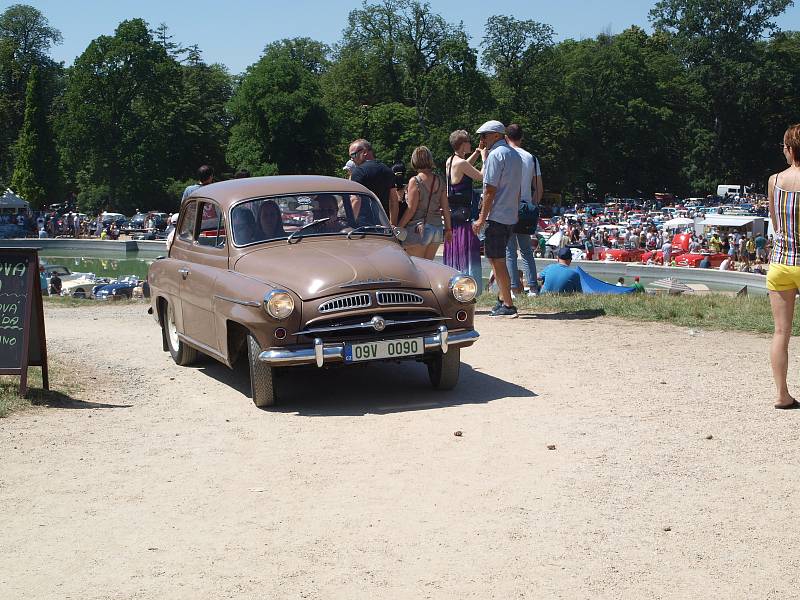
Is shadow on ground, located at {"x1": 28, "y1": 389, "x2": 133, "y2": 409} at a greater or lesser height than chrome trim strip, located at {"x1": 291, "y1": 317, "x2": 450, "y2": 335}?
lesser

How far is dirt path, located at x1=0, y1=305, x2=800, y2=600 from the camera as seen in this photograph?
4.48 meters

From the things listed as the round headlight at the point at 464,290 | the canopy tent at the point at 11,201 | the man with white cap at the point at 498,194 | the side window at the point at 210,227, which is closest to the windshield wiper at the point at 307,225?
the side window at the point at 210,227

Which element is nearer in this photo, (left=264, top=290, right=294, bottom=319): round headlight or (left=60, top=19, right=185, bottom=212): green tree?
(left=264, top=290, right=294, bottom=319): round headlight

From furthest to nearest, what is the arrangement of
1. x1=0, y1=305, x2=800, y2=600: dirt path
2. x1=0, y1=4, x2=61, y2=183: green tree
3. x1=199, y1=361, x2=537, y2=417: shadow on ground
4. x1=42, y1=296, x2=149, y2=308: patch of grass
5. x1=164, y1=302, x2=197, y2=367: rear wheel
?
x1=0, y1=4, x2=61, y2=183: green tree
x1=42, y1=296, x2=149, y2=308: patch of grass
x1=164, y1=302, x2=197, y2=367: rear wheel
x1=199, y1=361, x2=537, y2=417: shadow on ground
x1=0, y1=305, x2=800, y2=600: dirt path

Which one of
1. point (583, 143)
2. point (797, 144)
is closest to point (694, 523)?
point (797, 144)

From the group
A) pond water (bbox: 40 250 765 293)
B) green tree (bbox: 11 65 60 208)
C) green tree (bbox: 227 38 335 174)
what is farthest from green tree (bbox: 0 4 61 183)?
pond water (bbox: 40 250 765 293)

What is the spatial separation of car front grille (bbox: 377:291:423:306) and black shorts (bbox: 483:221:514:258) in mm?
3391

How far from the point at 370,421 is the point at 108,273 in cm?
4666

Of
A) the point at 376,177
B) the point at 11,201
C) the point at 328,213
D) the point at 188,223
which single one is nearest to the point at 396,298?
the point at 328,213

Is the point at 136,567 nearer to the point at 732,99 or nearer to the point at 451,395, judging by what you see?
the point at 451,395

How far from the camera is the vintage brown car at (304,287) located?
7652 millimetres

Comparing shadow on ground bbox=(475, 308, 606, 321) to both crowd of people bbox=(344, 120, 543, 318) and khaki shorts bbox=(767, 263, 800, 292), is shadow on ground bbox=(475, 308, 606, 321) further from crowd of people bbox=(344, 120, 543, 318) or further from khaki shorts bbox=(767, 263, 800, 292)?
khaki shorts bbox=(767, 263, 800, 292)

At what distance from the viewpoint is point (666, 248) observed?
4697 cm

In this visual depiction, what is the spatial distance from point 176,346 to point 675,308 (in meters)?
5.62
